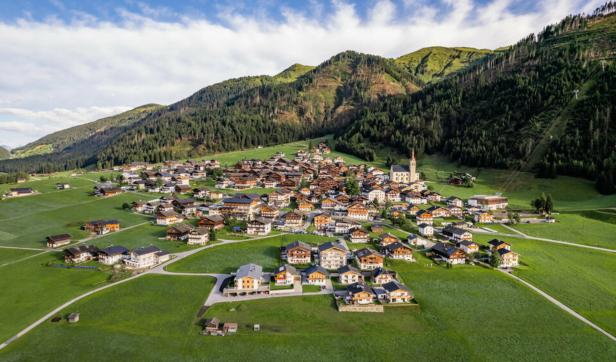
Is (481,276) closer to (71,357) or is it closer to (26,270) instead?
(71,357)

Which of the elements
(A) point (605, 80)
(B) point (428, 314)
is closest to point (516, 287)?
(B) point (428, 314)

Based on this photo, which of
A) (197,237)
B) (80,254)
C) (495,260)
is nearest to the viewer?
(495,260)

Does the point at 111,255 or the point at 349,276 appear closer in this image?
the point at 349,276

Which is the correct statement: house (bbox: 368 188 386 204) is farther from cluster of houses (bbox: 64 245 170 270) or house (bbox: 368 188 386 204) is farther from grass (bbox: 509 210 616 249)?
cluster of houses (bbox: 64 245 170 270)

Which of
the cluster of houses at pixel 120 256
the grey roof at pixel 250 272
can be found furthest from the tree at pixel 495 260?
the cluster of houses at pixel 120 256

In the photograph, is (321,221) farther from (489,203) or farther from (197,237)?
(489,203)

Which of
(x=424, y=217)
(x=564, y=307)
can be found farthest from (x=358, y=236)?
(x=564, y=307)
